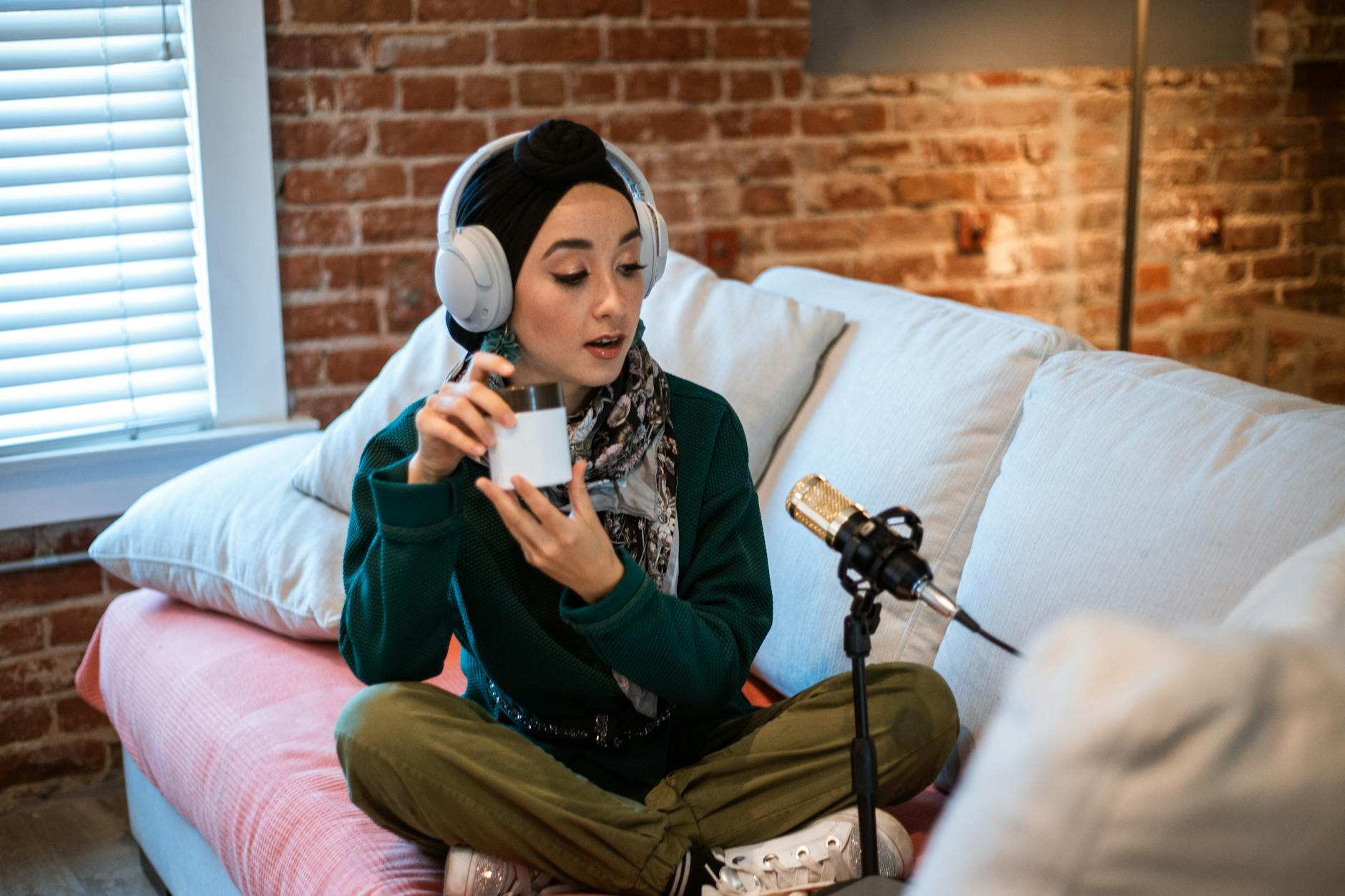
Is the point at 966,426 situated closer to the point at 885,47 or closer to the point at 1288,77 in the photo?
the point at 885,47

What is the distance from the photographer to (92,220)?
8.20ft

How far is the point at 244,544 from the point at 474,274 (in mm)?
907

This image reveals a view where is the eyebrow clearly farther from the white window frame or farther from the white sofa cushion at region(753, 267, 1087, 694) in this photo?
the white window frame

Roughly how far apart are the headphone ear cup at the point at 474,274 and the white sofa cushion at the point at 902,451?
62cm

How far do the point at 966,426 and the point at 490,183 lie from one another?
700 millimetres

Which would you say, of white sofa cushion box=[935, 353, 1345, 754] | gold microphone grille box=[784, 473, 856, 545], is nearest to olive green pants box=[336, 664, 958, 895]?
white sofa cushion box=[935, 353, 1345, 754]

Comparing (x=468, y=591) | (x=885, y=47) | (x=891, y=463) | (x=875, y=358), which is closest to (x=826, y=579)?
(x=891, y=463)

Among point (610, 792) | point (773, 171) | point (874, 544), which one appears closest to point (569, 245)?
point (874, 544)

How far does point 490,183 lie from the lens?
1429mm

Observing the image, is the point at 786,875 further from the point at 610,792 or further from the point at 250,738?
the point at 250,738

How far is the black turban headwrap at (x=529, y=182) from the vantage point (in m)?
1.41

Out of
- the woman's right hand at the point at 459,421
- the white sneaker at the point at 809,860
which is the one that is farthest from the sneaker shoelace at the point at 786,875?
the woman's right hand at the point at 459,421

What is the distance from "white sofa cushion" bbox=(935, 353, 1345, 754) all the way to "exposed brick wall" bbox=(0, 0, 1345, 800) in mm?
1419

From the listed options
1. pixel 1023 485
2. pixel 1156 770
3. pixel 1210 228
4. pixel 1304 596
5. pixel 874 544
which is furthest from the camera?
pixel 1210 228
